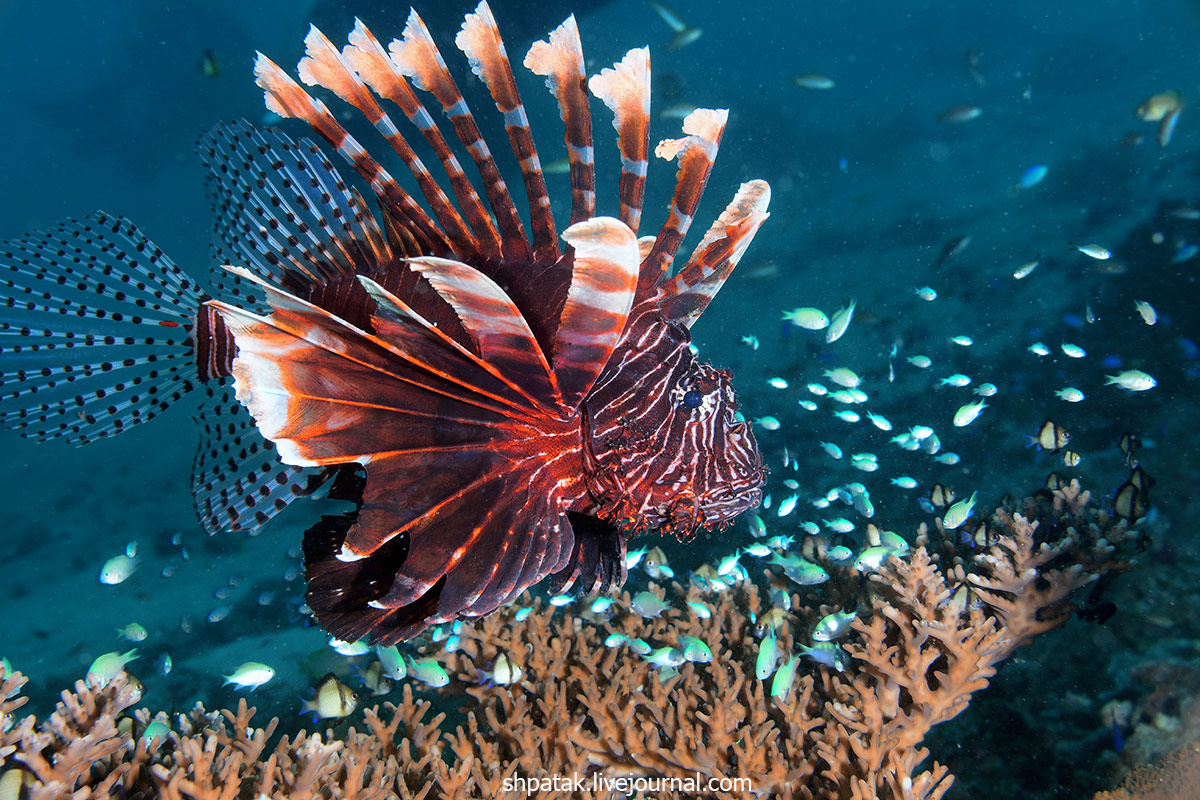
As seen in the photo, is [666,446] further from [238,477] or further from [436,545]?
[238,477]

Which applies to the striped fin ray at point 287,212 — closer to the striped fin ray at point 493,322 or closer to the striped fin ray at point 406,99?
the striped fin ray at point 406,99

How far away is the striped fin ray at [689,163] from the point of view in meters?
2.27

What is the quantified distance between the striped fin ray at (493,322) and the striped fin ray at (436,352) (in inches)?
1.9

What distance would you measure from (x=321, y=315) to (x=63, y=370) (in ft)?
9.51

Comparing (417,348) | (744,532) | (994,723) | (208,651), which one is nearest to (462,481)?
(417,348)

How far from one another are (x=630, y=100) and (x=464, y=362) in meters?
1.16

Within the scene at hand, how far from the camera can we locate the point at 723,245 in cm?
252

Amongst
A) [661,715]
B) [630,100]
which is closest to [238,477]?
[630,100]

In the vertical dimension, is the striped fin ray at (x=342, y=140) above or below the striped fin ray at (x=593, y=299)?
above

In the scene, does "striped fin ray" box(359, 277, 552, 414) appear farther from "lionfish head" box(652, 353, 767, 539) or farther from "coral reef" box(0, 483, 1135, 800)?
"coral reef" box(0, 483, 1135, 800)

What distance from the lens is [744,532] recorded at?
11.1 m

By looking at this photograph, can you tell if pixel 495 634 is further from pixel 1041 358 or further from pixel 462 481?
pixel 1041 358

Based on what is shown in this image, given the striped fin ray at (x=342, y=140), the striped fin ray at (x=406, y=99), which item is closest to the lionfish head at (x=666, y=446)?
the striped fin ray at (x=406, y=99)

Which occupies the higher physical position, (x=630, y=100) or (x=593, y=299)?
(x=630, y=100)
